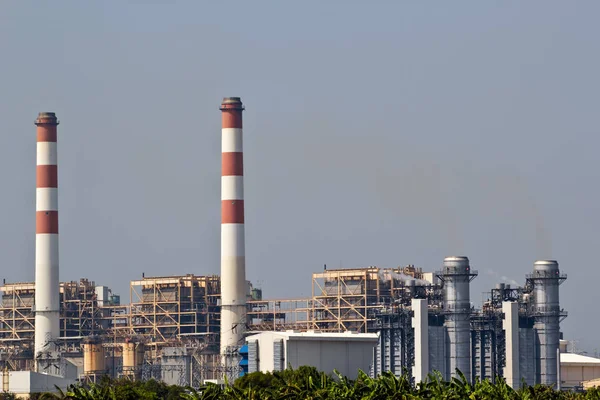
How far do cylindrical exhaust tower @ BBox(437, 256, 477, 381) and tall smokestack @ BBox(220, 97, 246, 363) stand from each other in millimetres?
13169

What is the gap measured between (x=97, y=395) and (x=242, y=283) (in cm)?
5388

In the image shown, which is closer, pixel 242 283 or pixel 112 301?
pixel 242 283

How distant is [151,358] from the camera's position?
10362 centimetres

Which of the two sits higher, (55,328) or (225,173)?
(225,173)

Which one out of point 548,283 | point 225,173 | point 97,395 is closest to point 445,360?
point 548,283

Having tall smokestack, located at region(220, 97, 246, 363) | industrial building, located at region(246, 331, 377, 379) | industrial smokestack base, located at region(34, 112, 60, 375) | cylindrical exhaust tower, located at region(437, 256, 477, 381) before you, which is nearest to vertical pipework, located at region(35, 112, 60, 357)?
industrial smokestack base, located at region(34, 112, 60, 375)

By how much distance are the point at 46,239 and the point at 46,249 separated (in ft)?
2.30

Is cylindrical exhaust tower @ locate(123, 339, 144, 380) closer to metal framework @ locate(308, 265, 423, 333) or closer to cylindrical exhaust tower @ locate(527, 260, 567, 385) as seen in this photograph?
metal framework @ locate(308, 265, 423, 333)

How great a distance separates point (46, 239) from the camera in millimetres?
97375

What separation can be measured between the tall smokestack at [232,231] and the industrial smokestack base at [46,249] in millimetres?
12161

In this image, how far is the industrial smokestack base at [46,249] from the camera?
9700 centimetres

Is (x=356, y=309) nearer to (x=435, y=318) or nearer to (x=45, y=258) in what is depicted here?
(x=435, y=318)

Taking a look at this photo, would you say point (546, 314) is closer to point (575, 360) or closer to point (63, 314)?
point (575, 360)

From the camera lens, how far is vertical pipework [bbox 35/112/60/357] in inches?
3816
